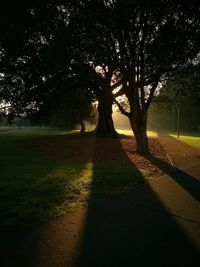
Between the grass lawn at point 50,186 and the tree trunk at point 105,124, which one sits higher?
the tree trunk at point 105,124

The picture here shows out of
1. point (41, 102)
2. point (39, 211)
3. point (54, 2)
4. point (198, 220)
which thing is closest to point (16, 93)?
point (41, 102)

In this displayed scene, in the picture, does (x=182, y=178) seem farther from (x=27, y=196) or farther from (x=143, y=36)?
(x=143, y=36)

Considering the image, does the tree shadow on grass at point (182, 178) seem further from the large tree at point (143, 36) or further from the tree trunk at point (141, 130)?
the large tree at point (143, 36)

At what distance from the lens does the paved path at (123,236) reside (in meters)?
4.07

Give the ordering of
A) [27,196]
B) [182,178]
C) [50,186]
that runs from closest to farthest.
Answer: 1. [27,196]
2. [50,186]
3. [182,178]

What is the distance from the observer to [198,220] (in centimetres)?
563

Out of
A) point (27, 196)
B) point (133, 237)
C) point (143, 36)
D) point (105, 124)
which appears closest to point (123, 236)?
point (133, 237)

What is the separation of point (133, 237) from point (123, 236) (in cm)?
17

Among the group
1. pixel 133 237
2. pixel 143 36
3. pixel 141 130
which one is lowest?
pixel 133 237

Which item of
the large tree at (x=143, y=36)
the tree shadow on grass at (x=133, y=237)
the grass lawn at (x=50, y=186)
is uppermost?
the large tree at (x=143, y=36)

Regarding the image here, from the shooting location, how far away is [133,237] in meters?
4.77

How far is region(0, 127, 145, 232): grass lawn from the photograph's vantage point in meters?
5.87

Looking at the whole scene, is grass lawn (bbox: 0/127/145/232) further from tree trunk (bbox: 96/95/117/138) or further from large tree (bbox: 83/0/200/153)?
tree trunk (bbox: 96/95/117/138)

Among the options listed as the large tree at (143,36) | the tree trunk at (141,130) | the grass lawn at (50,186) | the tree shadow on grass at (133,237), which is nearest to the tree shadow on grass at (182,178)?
the grass lawn at (50,186)
